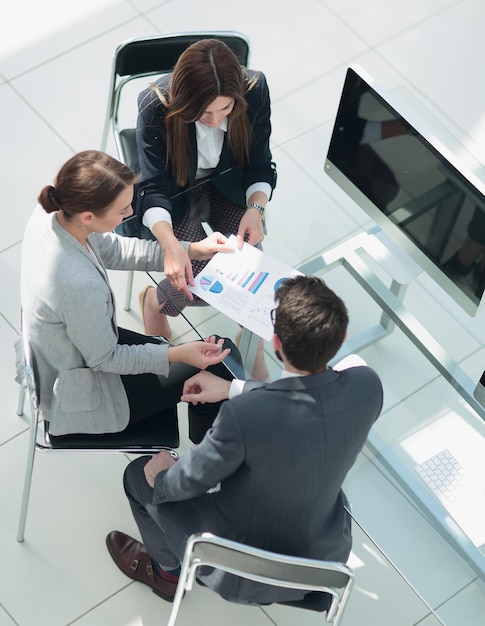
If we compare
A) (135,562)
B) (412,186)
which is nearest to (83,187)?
(412,186)

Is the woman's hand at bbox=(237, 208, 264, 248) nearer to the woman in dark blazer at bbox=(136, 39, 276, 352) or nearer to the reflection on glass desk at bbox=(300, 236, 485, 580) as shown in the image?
the woman in dark blazer at bbox=(136, 39, 276, 352)

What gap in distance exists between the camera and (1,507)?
297 cm

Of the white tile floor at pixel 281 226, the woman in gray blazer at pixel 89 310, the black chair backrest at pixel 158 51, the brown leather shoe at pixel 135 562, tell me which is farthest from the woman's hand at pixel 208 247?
the brown leather shoe at pixel 135 562

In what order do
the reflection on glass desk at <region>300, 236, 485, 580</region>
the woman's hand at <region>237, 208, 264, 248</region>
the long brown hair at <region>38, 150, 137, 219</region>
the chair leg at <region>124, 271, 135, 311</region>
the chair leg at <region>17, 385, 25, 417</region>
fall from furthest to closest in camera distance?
the chair leg at <region>124, 271, 135, 311</region>
the chair leg at <region>17, 385, 25, 417</region>
the woman's hand at <region>237, 208, 264, 248</region>
the reflection on glass desk at <region>300, 236, 485, 580</region>
the long brown hair at <region>38, 150, 137, 219</region>

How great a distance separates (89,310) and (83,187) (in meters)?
0.30

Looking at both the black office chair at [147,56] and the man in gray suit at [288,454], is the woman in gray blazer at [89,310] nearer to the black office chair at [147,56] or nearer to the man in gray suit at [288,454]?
the man in gray suit at [288,454]

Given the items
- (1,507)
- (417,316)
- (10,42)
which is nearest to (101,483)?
(1,507)

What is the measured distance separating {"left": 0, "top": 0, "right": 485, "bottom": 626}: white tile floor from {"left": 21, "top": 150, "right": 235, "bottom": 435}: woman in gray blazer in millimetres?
233

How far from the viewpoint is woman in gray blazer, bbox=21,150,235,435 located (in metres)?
2.30

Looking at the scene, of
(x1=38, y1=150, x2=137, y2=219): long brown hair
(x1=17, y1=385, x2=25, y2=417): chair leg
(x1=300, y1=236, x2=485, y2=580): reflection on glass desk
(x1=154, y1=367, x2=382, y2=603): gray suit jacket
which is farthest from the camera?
(x1=17, y1=385, x2=25, y2=417): chair leg

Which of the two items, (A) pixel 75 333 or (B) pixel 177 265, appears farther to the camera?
(B) pixel 177 265

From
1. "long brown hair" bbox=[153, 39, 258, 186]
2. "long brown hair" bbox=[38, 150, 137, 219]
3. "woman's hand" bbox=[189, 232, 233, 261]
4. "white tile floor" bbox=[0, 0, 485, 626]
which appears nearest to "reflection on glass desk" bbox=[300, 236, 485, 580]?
"white tile floor" bbox=[0, 0, 485, 626]

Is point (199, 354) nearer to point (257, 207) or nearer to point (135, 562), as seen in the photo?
point (257, 207)

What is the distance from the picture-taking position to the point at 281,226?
2891 mm
